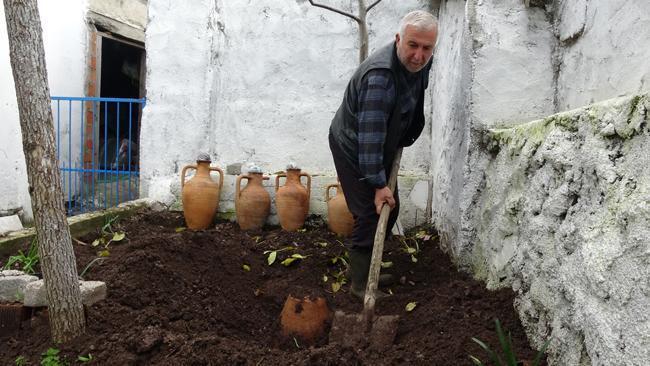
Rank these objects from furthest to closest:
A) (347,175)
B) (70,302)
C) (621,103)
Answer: (347,175)
(70,302)
(621,103)

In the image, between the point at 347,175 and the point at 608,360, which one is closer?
the point at 608,360

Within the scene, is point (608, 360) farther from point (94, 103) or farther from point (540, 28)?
point (94, 103)

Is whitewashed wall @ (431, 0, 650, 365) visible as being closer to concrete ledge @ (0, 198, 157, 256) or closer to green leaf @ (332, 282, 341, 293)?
green leaf @ (332, 282, 341, 293)

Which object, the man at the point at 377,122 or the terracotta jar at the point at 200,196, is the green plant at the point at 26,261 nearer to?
the terracotta jar at the point at 200,196

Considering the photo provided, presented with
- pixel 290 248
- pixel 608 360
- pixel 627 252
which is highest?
pixel 627 252

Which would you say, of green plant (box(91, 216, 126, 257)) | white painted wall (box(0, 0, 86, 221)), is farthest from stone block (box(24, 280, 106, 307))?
white painted wall (box(0, 0, 86, 221))

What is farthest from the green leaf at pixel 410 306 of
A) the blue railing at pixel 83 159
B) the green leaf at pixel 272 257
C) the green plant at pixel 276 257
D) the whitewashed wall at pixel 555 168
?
the blue railing at pixel 83 159

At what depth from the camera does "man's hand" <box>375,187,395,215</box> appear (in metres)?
2.73

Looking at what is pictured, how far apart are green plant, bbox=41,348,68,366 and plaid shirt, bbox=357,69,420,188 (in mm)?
1664

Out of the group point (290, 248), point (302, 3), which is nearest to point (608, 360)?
point (290, 248)

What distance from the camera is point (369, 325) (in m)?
2.51

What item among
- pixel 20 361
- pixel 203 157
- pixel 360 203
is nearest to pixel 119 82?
pixel 203 157

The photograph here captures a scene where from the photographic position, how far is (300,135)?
4.87m

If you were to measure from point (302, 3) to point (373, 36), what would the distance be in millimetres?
747
